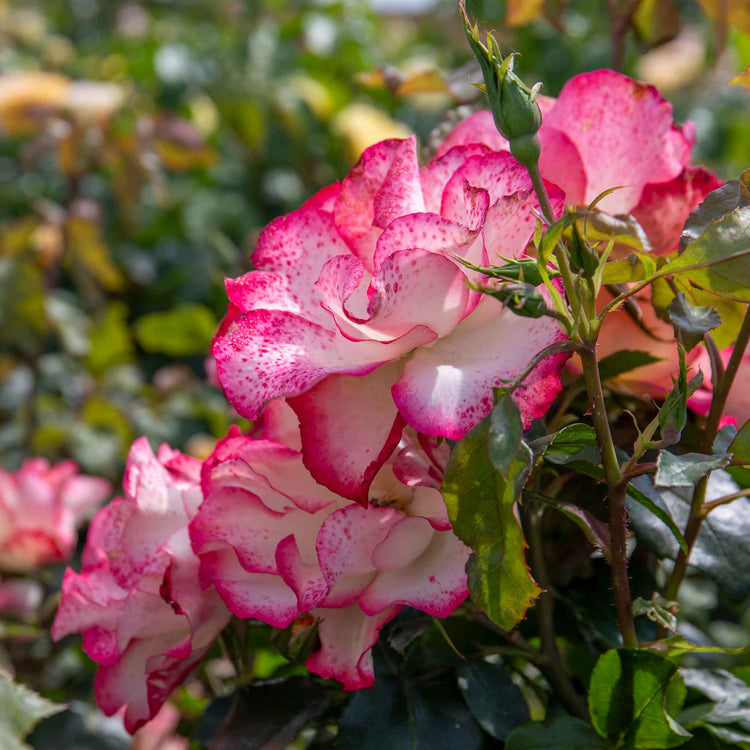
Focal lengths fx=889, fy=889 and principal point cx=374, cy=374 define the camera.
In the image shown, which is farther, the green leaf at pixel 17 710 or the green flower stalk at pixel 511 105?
the green leaf at pixel 17 710

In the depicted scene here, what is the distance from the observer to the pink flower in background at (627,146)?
407 millimetres

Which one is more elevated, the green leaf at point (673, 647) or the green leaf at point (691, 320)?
the green leaf at point (691, 320)

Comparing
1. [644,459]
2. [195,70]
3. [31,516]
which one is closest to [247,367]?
[644,459]

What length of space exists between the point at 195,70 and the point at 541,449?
5.23 ft

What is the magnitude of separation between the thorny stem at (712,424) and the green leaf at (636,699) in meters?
0.05

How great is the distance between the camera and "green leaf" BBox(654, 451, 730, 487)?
29 cm

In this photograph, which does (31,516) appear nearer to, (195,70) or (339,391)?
(339,391)

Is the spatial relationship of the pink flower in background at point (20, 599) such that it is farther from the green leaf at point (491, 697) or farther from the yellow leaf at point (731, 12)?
the yellow leaf at point (731, 12)

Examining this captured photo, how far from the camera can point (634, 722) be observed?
0.38m

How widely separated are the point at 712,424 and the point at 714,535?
8 centimetres

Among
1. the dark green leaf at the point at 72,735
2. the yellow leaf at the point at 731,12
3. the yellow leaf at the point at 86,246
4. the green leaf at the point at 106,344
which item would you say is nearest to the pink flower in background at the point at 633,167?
the yellow leaf at the point at 731,12

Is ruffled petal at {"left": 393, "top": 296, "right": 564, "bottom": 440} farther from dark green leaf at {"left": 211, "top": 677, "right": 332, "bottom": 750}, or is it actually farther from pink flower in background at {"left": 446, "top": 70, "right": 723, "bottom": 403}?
dark green leaf at {"left": 211, "top": 677, "right": 332, "bottom": 750}

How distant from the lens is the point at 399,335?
0.34m

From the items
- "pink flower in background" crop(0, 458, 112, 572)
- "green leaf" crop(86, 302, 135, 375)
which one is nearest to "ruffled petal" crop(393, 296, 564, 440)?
"pink flower in background" crop(0, 458, 112, 572)
